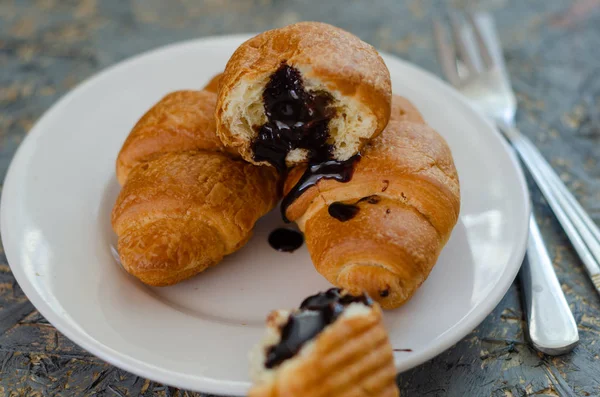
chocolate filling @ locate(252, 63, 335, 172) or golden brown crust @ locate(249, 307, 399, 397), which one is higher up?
chocolate filling @ locate(252, 63, 335, 172)

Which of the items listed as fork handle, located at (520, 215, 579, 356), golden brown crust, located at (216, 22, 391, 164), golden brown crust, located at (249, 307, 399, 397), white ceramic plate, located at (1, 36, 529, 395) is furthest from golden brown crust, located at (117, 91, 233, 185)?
fork handle, located at (520, 215, 579, 356)

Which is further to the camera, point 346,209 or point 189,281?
point 189,281

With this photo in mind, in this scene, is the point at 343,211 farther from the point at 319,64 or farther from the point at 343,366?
the point at 343,366

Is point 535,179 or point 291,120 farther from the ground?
point 291,120

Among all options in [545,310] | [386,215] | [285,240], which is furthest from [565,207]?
[285,240]

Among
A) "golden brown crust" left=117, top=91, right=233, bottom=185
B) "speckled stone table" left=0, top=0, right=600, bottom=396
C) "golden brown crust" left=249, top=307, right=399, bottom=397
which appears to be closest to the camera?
"golden brown crust" left=249, top=307, right=399, bottom=397

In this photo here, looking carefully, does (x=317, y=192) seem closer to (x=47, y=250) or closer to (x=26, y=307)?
(x=47, y=250)

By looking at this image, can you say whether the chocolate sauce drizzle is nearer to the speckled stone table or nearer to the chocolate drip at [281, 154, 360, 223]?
the chocolate drip at [281, 154, 360, 223]
